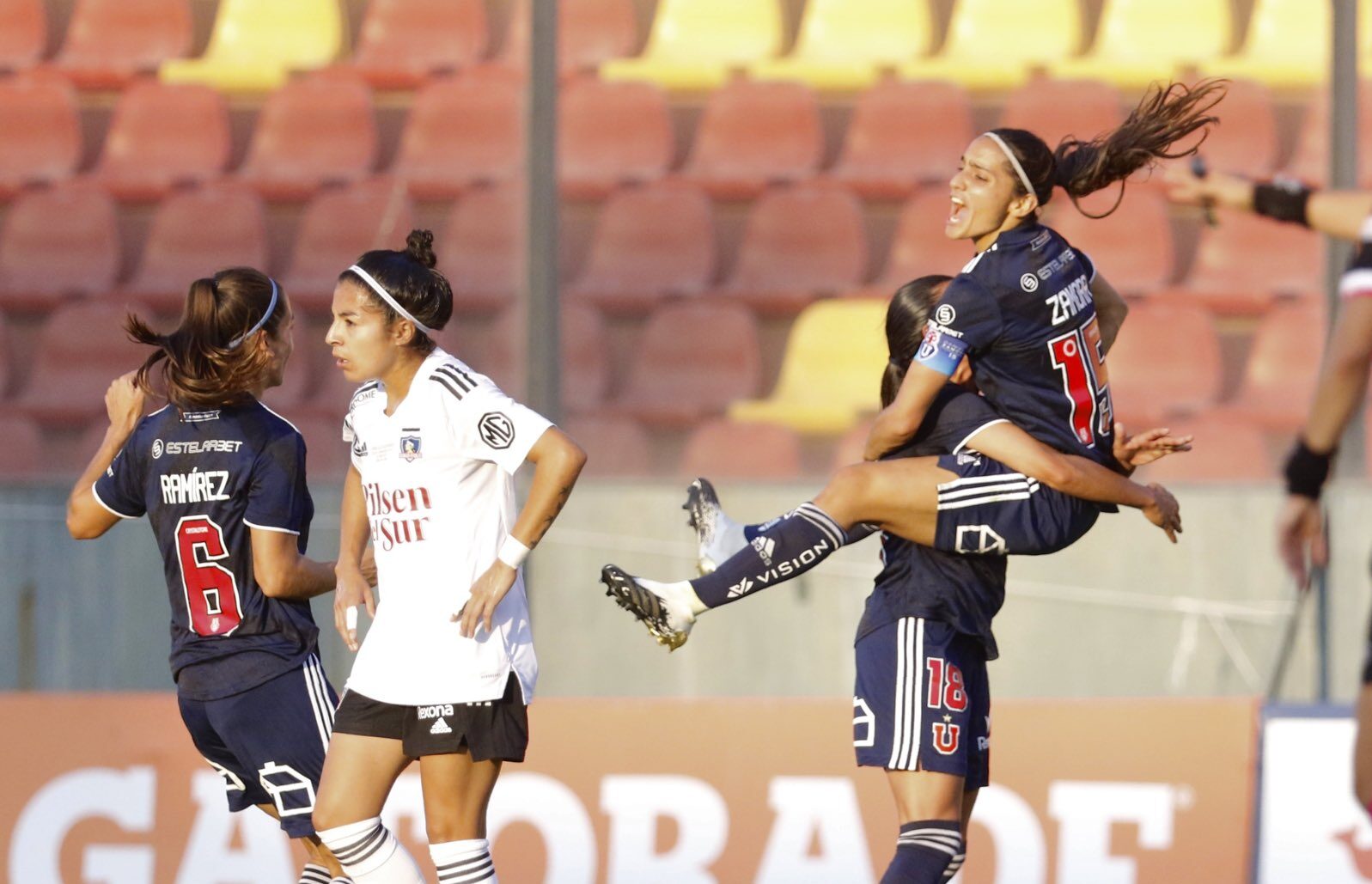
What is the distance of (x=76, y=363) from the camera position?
29.2 ft

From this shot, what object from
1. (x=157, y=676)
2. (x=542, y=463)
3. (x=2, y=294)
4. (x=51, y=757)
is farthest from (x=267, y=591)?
(x=2, y=294)

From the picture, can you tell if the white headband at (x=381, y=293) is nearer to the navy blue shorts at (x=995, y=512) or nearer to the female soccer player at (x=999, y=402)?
the female soccer player at (x=999, y=402)

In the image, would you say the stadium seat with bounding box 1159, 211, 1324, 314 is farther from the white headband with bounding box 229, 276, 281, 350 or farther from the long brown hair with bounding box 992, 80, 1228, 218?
the white headband with bounding box 229, 276, 281, 350

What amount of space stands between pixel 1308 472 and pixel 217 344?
103 inches

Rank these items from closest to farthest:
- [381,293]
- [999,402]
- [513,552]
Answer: [513,552], [381,293], [999,402]

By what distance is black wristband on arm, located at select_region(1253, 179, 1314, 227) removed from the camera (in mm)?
3584

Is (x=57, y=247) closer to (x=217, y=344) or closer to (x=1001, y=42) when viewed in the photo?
(x=1001, y=42)

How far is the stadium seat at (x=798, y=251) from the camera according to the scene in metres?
8.70

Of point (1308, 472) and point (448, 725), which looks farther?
point (448, 725)

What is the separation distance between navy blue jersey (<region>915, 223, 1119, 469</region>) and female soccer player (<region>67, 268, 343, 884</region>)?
64.3 inches

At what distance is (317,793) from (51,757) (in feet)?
8.43

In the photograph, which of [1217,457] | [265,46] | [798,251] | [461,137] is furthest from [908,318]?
Answer: [265,46]

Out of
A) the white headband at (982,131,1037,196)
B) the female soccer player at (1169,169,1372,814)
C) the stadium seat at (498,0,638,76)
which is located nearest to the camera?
the female soccer player at (1169,169,1372,814)

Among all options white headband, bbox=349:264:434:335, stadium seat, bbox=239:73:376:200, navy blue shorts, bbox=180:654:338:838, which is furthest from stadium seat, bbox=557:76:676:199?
navy blue shorts, bbox=180:654:338:838
